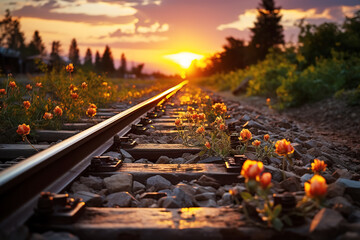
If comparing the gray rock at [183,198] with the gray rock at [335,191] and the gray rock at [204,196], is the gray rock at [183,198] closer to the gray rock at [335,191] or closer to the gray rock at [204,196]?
the gray rock at [204,196]

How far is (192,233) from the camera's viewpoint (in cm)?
147

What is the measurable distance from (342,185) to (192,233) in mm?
1026

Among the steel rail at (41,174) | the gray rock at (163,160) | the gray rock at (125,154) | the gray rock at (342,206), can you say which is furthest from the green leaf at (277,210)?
the gray rock at (125,154)

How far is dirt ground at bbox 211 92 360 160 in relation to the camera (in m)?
5.41

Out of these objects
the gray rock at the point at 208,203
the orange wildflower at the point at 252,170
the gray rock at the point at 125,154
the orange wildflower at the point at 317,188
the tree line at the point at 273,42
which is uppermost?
the tree line at the point at 273,42

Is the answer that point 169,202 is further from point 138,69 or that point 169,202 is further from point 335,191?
point 138,69

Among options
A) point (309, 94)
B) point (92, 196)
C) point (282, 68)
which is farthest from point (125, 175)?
point (282, 68)

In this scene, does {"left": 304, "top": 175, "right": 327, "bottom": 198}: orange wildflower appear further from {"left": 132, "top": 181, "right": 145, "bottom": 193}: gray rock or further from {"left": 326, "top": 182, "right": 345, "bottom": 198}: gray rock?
{"left": 132, "top": 181, "right": 145, "bottom": 193}: gray rock

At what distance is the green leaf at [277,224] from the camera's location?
1444 mm

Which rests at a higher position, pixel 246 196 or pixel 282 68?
pixel 282 68

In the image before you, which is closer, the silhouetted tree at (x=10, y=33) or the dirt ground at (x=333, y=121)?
the dirt ground at (x=333, y=121)

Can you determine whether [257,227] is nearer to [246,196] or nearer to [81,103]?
[246,196]

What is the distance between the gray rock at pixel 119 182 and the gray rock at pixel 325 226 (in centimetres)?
117

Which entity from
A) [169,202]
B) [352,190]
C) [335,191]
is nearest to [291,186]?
[335,191]
